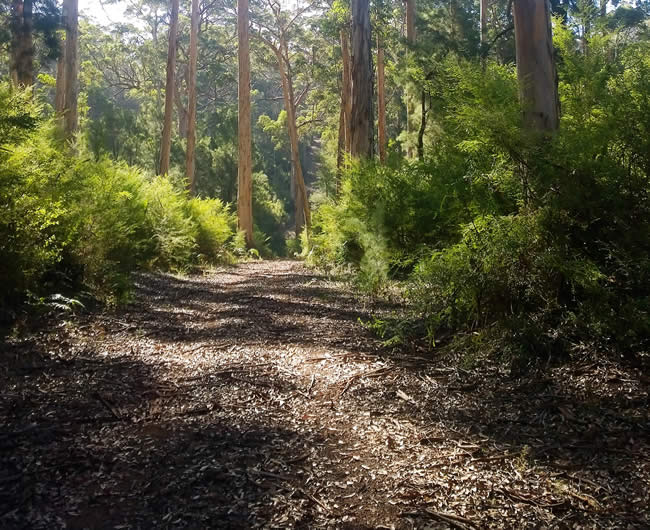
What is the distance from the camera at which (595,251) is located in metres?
3.45

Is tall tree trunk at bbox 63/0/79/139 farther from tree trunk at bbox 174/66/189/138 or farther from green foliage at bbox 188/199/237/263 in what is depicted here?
tree trunk at bbox 174/66/189/138

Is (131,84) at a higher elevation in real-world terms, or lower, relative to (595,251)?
higher

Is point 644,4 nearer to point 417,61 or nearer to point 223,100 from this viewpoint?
point 417,61

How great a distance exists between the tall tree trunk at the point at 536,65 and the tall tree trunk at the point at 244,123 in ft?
52.4

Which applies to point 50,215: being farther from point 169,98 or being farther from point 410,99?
point 169,98

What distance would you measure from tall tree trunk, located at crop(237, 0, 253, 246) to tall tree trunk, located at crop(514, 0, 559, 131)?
52.4ft

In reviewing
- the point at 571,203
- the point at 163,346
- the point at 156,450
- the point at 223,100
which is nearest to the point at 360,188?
the point at 163,346

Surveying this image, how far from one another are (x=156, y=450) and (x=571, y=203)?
2.87 metres

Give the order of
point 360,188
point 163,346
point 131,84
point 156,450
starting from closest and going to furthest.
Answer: point 156,450 → point 163,346 → point 360,188 → point 131,84

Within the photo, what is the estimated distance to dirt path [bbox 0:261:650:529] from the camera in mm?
2129

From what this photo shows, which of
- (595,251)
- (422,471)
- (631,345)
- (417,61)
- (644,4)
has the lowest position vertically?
(422,471)

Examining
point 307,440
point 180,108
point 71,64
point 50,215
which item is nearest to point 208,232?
point 71,64

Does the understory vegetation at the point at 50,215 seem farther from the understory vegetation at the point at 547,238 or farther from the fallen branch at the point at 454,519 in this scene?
the fallen branch at the point at 454,519

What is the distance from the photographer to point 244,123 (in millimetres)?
20031
